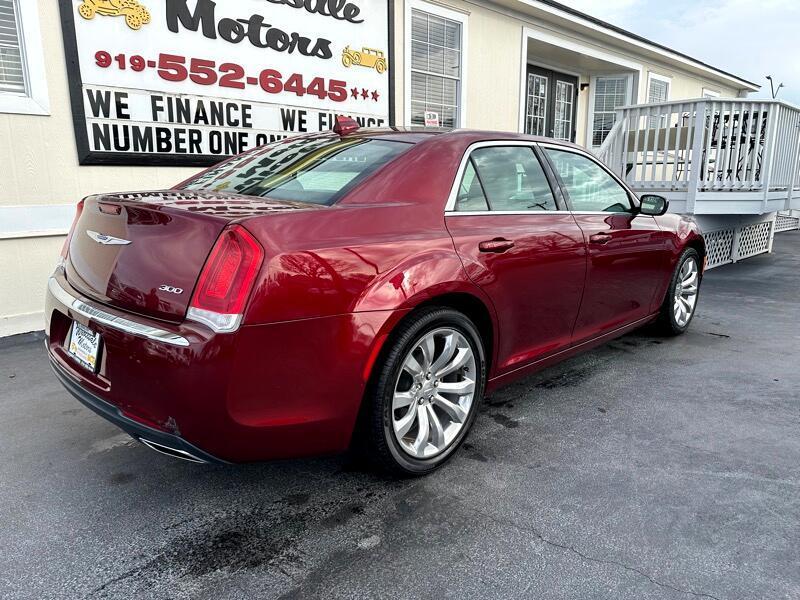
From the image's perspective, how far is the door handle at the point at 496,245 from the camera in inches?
105

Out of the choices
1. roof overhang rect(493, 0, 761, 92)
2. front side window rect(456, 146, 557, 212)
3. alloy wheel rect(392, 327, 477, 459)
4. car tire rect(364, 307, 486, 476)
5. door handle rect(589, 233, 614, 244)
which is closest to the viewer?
car tire rect(364, 307, 486, 476)

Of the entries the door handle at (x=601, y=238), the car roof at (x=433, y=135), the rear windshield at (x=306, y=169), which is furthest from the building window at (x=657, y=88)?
the rear windshield at (x=306, y=169)

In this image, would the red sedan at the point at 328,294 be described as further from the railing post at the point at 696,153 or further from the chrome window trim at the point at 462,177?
the railing post at the point at 696,153

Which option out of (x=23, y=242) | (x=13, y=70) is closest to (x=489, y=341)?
(x=23, y=242)

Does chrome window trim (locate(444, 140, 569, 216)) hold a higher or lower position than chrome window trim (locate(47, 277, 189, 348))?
higher

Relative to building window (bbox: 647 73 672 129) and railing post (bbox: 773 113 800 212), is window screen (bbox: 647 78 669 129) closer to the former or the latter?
building window (bbox: 647 73 672 129)

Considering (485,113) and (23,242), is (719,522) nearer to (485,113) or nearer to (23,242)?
(23,242)

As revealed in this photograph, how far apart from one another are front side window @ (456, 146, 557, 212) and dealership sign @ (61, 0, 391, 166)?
293 cm

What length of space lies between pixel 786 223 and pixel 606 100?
6397 millimetres

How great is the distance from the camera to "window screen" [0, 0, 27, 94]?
4465 millimetres

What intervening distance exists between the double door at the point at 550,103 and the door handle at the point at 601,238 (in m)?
7.10

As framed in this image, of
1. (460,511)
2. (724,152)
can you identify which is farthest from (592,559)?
(724,152)

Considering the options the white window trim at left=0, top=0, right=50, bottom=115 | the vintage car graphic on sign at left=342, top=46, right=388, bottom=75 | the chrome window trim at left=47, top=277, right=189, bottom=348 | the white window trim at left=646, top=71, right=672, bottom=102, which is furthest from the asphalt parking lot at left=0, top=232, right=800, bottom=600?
the white window trim at left=646, top=71, right=672, bottom=102

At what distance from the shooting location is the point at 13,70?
15.0ft
